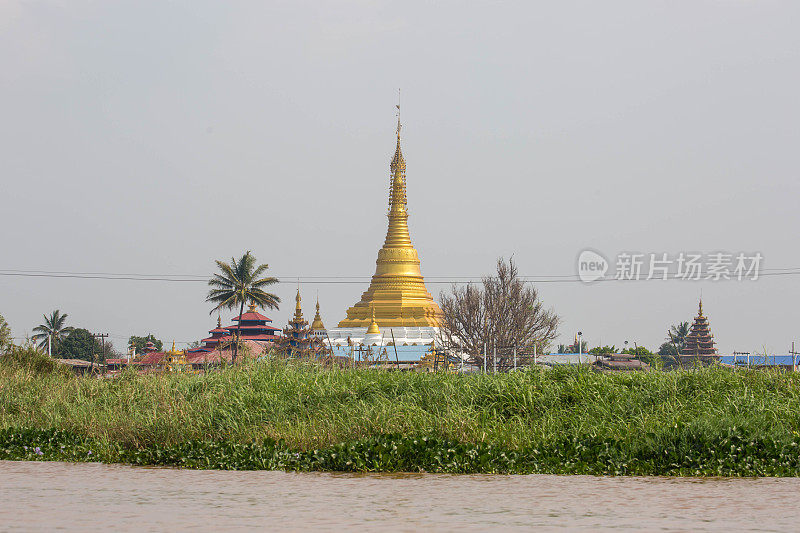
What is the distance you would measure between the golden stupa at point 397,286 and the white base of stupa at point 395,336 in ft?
1.66

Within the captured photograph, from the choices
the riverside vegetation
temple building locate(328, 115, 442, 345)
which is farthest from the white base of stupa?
the riverside vegetation

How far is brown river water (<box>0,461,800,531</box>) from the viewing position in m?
8.39

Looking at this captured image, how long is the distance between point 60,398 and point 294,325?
31.6m

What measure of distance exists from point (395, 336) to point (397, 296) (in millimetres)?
4674

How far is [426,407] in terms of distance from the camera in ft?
49.1

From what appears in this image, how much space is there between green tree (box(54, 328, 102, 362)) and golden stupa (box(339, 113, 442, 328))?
2891 cm

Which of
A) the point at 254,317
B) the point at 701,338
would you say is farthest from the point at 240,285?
the point at 701,338

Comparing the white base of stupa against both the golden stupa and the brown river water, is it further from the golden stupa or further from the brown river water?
the brown river water

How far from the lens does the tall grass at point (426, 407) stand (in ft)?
44.0

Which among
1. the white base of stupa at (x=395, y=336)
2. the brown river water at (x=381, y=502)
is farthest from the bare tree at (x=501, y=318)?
Answer: the brown river water at (x=381, y=502)

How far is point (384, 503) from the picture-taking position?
9719 millimetres

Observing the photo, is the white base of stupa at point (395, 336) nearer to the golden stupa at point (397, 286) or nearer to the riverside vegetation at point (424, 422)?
the golden stupa at point (397, 286)

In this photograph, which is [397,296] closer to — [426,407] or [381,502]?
[426,407]

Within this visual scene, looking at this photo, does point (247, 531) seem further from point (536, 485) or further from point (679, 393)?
point (679, 393)
